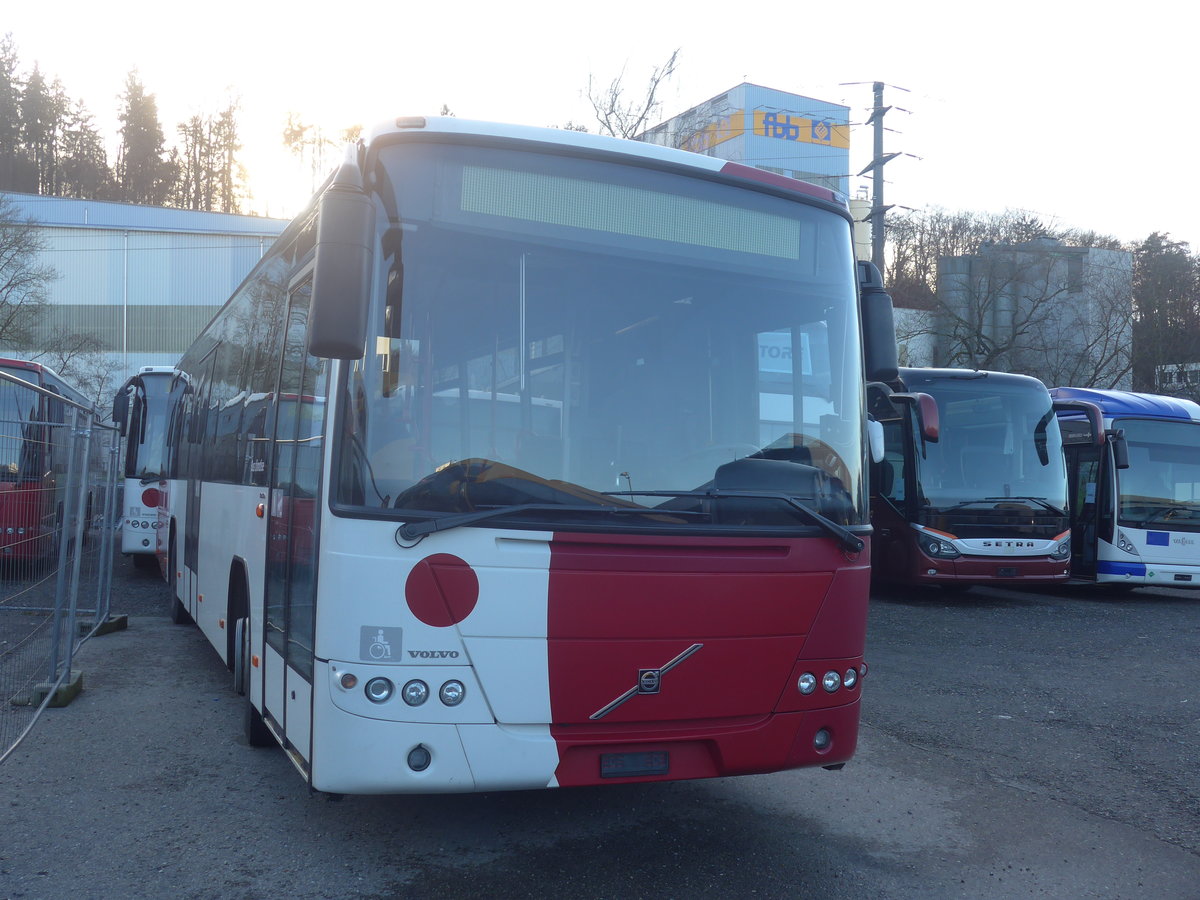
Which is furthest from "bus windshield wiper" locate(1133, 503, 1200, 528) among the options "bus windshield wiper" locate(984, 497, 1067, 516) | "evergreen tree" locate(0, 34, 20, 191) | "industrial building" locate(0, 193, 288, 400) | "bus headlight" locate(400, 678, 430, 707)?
"evergreen tree" locate(0, 34, 20, 191)

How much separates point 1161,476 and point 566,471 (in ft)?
49.0

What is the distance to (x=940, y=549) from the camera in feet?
47.2

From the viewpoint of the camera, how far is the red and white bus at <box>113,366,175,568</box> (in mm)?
16688

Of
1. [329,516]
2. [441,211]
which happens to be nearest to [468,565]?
[329,516]

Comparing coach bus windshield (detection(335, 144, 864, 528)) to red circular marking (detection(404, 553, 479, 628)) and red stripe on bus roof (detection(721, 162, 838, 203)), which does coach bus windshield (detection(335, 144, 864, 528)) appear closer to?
red stripe on bus roof (detection(721, 162, 838, 203))

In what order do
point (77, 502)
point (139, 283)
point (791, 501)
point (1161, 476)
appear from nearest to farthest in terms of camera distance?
point (791, 501)
point (77, 502)
point (1161, 476)
point (139, 283)

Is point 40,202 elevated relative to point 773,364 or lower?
elevated

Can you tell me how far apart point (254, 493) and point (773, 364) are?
3.03 meters

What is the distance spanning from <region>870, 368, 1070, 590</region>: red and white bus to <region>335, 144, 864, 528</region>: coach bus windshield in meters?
9.72

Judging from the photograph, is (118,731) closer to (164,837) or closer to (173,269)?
(164,837)

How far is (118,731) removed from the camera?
6.91 m

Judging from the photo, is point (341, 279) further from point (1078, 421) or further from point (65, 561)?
point (1078, 421)

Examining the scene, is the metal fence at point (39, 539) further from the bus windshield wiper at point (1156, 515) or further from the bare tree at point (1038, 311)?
the bare tree at point (1038, 311)

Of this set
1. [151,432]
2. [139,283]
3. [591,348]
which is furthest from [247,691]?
[139,283]
